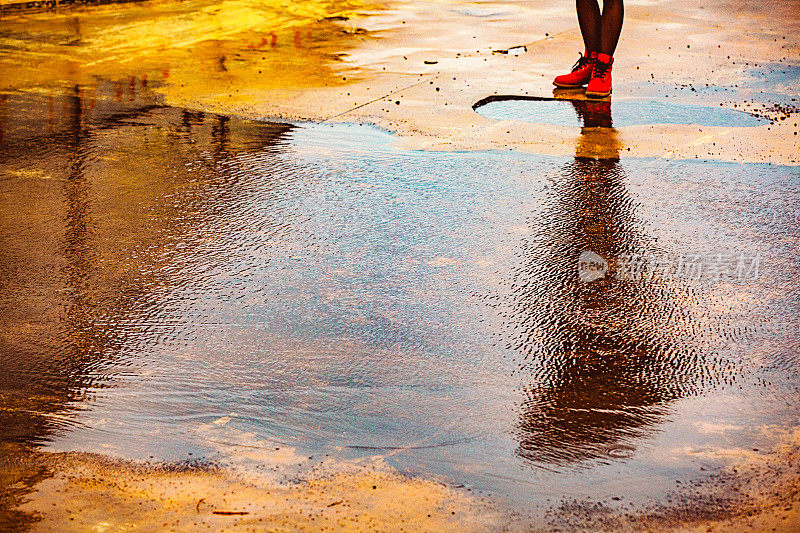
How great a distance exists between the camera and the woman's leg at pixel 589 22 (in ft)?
18.6

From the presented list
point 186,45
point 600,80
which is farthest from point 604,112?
point 186,45

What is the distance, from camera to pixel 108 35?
7027 mm

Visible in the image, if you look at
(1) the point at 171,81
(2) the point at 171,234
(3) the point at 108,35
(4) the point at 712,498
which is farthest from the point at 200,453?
(3) the point at 108,35

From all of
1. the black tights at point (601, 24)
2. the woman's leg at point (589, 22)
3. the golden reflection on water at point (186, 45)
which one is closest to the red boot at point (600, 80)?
the black tights at point (601, 24)

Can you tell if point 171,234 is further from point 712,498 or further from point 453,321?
point 712,498

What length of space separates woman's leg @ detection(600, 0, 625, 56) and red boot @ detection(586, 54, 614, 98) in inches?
5.7

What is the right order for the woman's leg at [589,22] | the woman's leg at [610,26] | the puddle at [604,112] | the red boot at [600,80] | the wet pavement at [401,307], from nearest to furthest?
1. the wet pavement at [401,307]
2. the puddle at [604,112]
3. the red boot at [600,80]
4. the woman's leg at [610,26]
5. the woman's leg at [589,22]

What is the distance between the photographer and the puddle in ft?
16.0

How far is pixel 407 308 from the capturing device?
2766 millimetres

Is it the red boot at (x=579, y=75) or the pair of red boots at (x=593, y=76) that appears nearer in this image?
the pair of red boots at (x=593, y=76)

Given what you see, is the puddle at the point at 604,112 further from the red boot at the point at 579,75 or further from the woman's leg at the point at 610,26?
the woman's leg at the point at 610,26

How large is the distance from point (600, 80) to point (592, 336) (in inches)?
125

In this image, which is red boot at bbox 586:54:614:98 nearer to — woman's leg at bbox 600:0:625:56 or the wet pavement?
woman's leg at bbox 600:0:625:56

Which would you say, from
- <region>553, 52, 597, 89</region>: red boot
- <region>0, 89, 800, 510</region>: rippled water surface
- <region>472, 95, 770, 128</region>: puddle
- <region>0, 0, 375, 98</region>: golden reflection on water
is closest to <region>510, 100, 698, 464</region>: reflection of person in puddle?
<region>0, 89, 800, 510</region>: rippled water surface
